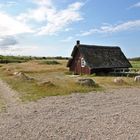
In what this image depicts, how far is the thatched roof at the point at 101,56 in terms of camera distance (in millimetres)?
45625

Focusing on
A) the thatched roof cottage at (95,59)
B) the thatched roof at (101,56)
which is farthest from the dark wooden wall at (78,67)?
the thatched roof at (101,56)

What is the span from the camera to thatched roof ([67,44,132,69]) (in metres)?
45.6

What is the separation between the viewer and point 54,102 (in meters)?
20.0

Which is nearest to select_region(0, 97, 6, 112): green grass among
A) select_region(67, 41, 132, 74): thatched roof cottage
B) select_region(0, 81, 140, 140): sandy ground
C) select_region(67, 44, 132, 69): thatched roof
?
select_region(0, 81, 140, 140): sandy ground

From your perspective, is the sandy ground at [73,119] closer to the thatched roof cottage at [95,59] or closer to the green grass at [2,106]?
the green grass at [2,106]

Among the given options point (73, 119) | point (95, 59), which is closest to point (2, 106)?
point (73, 119)

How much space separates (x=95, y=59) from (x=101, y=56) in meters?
1.75

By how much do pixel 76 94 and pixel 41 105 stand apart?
5246mm

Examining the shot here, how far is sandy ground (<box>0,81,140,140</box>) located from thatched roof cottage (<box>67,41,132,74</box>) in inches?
930

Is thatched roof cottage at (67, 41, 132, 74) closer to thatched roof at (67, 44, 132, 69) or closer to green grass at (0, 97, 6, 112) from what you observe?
thatched roof at (67, 44, 132, 69)

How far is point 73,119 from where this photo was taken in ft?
48.3

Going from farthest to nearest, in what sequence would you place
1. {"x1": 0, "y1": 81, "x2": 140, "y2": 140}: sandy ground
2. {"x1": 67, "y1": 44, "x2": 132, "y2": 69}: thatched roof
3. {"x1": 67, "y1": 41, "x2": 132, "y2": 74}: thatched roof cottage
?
{"x1": 67, "y1": 44, "x2": 132, "y2": 69}: thatched roof
{"x1": 67, "y1": 41, "x2": 132, "y2": 74}: thatched roof cottage
{"x1": 0, "y1": 81, "x2": 140, "y2": 140}: sandy ground

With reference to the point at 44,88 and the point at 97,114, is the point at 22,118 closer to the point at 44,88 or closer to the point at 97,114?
the point at 97,114

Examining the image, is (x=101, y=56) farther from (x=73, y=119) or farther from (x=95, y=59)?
(x=73, y=119)
